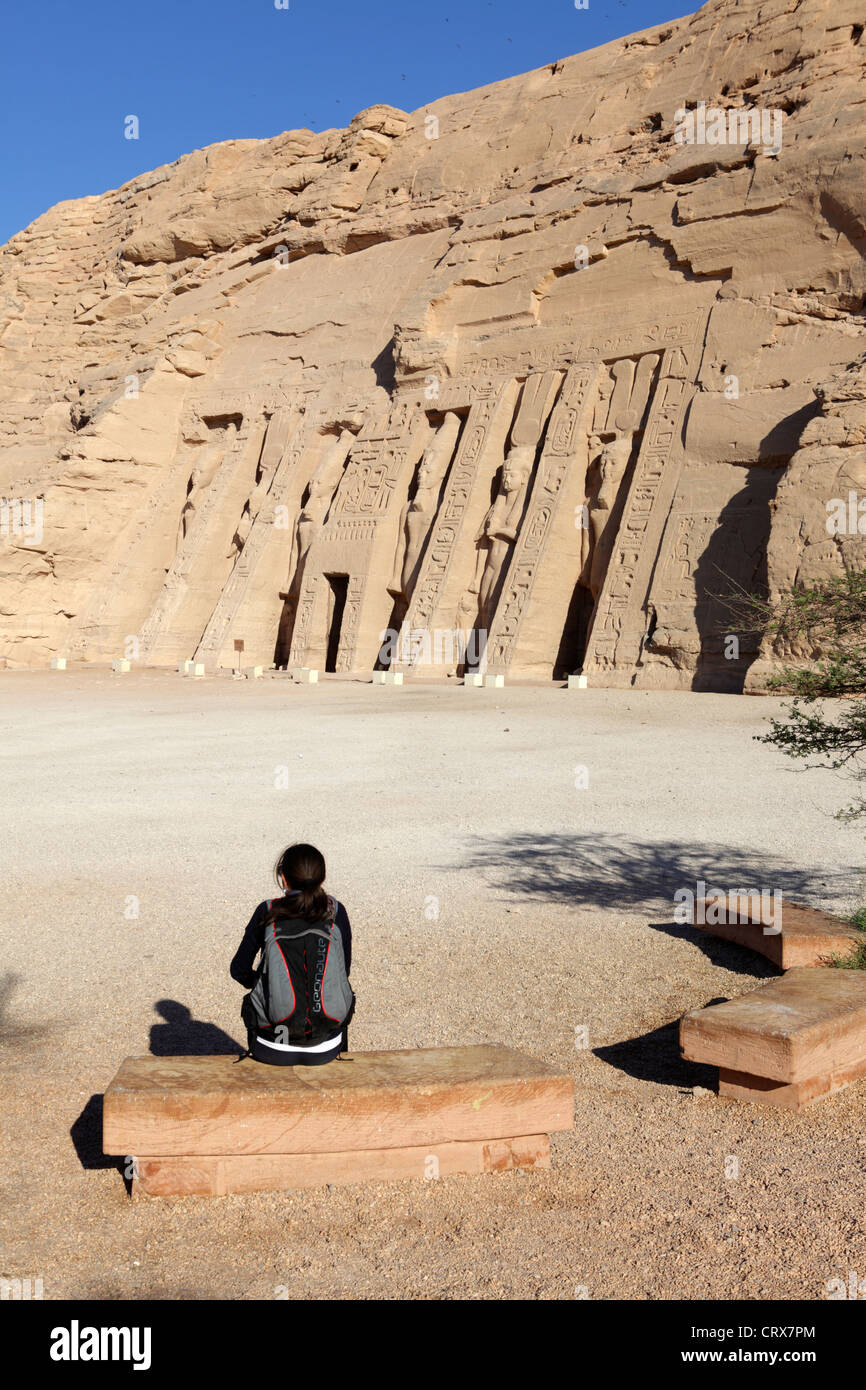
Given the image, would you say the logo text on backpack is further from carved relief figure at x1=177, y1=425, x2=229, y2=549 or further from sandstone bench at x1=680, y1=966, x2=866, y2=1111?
carved relief figure at x1=177, y1=425, x2=229, y2=549

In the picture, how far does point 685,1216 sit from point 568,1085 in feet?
1.54

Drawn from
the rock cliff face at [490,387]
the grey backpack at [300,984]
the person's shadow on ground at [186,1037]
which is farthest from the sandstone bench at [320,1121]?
the rock cliff face at [490,387]

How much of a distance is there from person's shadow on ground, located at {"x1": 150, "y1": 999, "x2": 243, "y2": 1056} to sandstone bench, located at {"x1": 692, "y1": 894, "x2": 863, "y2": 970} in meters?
2.40

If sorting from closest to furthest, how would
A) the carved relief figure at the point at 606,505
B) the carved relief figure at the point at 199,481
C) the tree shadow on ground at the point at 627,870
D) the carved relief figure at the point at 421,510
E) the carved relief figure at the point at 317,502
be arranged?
1. the tree shadow on ground at the point at 627,870
2. the carved relief figure at the point at 606,505
3. the carved relief figure at the point at 421,510
4. the carved relief figure at the point at 317,502
5. the carved relief figure at the point at 199,481

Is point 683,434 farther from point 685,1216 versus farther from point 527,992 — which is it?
point 685,1216

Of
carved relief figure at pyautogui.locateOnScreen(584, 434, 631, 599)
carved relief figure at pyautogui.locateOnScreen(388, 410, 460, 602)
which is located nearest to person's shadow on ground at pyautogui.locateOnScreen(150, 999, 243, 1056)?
carved relief figure at pyautogui.locateOnScreen(584, 434, 631, 599)

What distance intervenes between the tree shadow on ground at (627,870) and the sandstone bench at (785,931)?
1.79 ft

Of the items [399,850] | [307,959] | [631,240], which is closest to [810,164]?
[631,240]

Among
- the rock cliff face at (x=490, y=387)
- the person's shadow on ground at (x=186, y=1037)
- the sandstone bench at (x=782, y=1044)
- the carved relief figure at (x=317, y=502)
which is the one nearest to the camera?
the sandstone bench at (x=782, y=1044)

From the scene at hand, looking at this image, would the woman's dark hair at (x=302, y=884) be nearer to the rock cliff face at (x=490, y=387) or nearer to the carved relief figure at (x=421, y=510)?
the rock cliff face at (x=490, y=387)

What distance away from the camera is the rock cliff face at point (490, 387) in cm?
1648

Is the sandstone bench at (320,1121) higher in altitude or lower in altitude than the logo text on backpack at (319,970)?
lower

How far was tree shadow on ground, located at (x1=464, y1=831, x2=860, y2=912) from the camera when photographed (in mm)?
6258

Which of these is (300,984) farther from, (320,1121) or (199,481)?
(199,481)
